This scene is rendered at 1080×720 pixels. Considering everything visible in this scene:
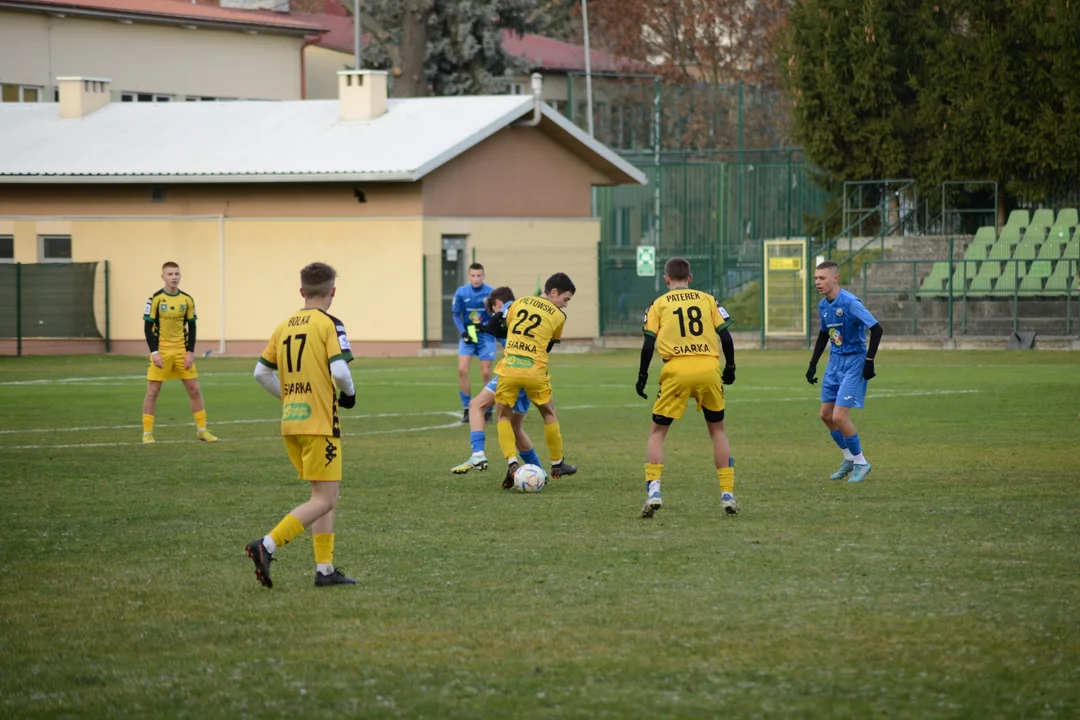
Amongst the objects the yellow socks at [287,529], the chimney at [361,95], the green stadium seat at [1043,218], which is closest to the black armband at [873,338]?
the yellow socks at [287,529]

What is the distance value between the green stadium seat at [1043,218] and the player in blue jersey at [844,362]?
27059mm

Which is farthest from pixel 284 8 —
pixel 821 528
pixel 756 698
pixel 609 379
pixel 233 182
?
pixel 756 698

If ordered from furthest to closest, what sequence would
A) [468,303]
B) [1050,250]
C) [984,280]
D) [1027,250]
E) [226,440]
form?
1. [1027,250]
2. [1050,250]
3. [984,280]
4. [468,303]
5. [226,440]

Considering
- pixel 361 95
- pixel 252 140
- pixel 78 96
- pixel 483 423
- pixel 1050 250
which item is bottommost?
pixel 483 423

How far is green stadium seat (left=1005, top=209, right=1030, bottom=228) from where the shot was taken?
1567 inches

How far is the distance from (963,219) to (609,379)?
63.0 feet

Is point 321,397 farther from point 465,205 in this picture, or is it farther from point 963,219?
point 963,219

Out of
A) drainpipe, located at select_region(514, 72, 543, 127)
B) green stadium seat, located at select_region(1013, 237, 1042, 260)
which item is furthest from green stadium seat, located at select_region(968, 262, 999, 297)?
drainpipe, located at select_region(514, 72, 543, 127)

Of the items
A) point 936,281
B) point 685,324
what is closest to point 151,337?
point 685,324

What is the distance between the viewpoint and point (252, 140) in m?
40.2

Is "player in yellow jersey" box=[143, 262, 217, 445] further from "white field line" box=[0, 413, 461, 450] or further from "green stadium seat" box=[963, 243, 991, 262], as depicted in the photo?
"green stadium seat" box=[963, 243, 991, 262]

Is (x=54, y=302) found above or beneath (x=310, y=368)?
above

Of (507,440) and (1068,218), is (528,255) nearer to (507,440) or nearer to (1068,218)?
(1068,218)

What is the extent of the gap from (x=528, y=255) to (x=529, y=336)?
25.7 meters
